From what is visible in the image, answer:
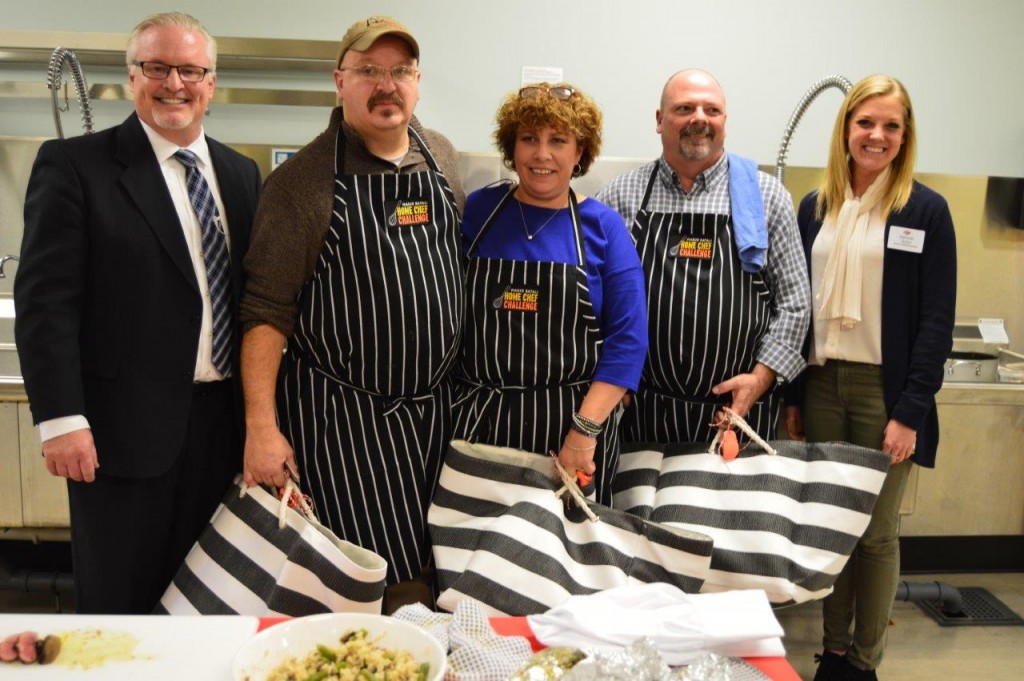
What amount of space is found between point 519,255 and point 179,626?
0.99 meters

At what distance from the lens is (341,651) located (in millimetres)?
1105

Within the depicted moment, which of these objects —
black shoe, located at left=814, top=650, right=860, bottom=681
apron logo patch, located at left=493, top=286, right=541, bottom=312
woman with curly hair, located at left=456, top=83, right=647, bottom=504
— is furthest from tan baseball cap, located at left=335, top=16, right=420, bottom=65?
black shoe, located at left=814, top=650, right=860, bottom=681

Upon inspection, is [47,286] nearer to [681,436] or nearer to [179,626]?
[179,626]

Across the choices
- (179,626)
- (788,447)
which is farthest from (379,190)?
(788,447)

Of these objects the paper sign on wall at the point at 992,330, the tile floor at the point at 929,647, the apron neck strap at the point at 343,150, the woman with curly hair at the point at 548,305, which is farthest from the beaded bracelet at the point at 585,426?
the paper sign on wall at the point at 992,330

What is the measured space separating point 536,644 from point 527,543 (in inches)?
14.0

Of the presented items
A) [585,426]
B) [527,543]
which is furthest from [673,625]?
[585,426]

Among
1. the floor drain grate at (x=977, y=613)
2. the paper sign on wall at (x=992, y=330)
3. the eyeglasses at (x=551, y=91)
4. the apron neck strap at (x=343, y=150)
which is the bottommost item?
the floor drain grate at (x=977, y=613)

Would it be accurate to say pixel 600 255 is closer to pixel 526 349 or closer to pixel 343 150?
pixel 526 349

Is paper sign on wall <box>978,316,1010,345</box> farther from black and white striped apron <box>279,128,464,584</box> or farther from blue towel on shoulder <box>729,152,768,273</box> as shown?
black and white striped apron <box>279,128,464,584</box>

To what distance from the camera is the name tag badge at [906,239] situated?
2.05m

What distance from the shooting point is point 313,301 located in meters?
1.71

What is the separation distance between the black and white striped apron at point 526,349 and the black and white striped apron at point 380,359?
0.19ft

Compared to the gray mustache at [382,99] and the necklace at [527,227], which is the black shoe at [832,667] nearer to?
the necklace at [527,227]
